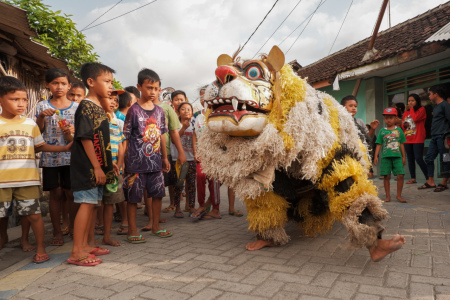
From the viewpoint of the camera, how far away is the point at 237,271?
2.35 m

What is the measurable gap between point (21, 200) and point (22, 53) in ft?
14.5

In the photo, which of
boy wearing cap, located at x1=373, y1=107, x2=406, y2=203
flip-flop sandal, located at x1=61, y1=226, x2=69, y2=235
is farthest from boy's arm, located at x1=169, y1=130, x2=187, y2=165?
Answer: boy wearing cap, located at x1=373, y1=107, x2=406, y2=203

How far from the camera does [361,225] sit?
2.28m

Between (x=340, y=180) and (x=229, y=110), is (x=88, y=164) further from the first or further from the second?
(x=340, y=180)

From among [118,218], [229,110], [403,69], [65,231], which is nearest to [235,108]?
[229,110]

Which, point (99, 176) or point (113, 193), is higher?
point (99, 176)

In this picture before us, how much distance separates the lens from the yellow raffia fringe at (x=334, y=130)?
8.23 feet

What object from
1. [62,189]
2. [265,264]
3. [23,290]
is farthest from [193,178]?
[23,290]

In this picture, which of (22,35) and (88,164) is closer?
(88,164)

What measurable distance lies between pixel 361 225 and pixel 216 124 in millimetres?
1345

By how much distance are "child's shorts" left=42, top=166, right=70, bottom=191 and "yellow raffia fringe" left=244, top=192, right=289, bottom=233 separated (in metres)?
2.03

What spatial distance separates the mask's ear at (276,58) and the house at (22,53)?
10.9 feet

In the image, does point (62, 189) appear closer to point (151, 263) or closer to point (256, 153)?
point (151, 263)

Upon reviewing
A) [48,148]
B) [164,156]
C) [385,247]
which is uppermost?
[48,148]
